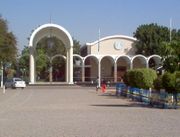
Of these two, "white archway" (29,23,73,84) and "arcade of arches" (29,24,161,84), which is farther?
"arcade of arches" (29,24,161,84)

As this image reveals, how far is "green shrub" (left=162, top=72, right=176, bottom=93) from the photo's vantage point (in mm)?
27984

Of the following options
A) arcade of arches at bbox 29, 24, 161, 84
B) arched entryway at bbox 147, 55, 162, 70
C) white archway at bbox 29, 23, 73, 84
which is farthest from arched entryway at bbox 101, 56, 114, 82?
white archway at bbox 29, 23, 73, 84

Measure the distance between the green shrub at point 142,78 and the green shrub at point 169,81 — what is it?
9.56 meters

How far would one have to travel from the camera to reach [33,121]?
19.5m

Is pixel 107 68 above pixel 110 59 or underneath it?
underneath

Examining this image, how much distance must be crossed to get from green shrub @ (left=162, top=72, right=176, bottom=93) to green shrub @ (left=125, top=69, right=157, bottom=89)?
9.56 meters

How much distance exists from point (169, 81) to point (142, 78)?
1219cm

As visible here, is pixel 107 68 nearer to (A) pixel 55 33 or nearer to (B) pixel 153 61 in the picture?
(B) pixel 153 61

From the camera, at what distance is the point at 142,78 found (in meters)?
40.4

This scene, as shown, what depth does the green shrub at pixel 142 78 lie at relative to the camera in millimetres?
40031

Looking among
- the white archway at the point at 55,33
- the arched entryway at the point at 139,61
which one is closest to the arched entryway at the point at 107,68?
the arched entryway at the point at 139,61

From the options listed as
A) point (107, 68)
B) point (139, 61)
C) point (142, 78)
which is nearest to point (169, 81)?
point (142, 78)

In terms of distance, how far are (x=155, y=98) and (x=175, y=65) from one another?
2.47 metres

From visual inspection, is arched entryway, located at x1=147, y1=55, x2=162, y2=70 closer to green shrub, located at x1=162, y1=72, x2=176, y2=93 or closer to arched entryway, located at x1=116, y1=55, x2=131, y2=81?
arched entryway, located at x1=116, y1=55, x2=131, y2=81
